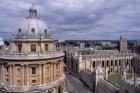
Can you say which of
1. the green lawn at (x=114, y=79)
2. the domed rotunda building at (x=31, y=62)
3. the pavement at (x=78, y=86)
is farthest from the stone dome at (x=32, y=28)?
the green lawn at (x=114, y=79)

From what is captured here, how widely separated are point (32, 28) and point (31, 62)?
328 inches

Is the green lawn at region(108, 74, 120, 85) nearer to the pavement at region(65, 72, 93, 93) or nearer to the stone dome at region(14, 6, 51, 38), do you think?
the pavement at region(65, 72, 93, 93)

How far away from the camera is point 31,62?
47531 millimetres

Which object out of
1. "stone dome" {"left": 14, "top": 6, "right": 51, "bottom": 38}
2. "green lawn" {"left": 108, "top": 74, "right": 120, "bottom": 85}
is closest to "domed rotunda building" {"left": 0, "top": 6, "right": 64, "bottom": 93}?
"stone dome" {"left": 14, "top": 6, "right": 51, "bottom": 38}

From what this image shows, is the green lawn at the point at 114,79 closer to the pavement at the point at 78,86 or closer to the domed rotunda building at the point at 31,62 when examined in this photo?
the pavement at the point at 78,86

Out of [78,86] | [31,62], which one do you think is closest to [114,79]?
[78,86]

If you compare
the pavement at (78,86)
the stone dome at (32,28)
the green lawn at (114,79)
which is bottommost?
the pavement at (78,86)

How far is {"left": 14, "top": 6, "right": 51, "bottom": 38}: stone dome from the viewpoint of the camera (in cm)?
5026

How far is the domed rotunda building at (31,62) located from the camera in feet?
155

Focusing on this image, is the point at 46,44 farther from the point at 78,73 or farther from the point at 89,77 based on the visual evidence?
the point at 78,73

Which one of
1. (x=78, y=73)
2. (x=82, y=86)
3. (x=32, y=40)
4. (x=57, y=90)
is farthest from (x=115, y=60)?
(x=32, y=40)

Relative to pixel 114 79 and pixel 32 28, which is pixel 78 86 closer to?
pixel 114 79

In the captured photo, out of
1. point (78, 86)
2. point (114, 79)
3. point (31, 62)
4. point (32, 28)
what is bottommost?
point (78, 86)

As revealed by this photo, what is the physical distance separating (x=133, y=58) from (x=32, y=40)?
175ft
